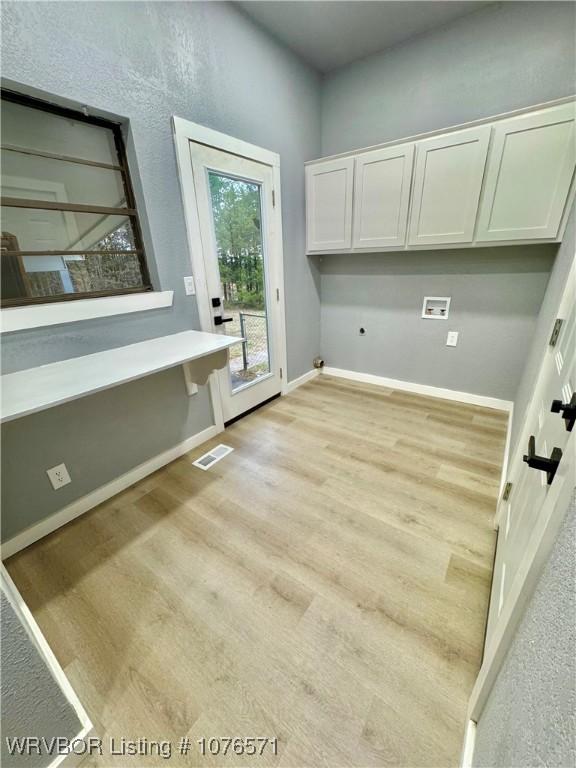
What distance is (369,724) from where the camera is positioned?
932 mm

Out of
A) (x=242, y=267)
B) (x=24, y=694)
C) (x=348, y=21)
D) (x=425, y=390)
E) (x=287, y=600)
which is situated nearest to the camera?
(x=24, y=694)

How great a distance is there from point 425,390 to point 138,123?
3005 mm

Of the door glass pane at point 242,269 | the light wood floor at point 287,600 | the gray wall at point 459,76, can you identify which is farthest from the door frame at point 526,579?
the gray wall at point 459,76

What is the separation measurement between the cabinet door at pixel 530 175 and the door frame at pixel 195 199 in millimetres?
1580

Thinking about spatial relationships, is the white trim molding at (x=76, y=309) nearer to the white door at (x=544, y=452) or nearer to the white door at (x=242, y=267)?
the white door at (x=242, y=267)

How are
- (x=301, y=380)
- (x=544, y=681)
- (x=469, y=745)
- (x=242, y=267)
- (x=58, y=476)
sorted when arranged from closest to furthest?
(x=544, y=681) → (x=469, y=745) → (x=58, y=476) → (x=242, y=267) → (x=301, y=380)

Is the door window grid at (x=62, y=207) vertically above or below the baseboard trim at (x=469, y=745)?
above

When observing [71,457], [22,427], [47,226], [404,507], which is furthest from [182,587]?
[47,226]

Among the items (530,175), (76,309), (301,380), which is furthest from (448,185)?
(76,309)

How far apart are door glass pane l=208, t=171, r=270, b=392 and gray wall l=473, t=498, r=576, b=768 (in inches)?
88.1

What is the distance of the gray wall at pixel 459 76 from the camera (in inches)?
77.2

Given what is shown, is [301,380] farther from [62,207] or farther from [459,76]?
[459,76]

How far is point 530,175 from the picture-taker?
1.97 metres

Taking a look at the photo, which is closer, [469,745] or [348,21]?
[469,745]
